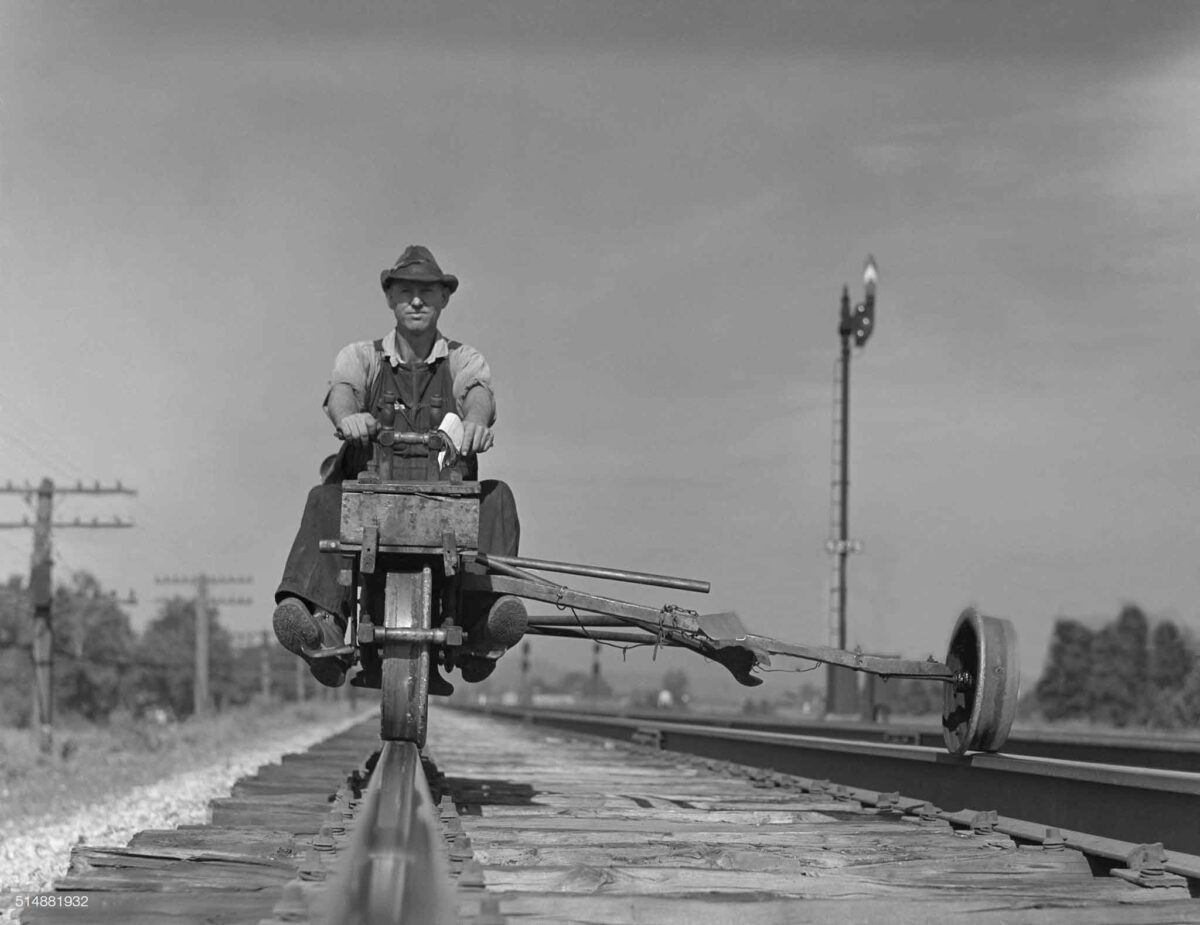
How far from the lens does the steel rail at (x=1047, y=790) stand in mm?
4442

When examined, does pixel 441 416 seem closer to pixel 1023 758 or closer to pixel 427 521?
pixel 427 521

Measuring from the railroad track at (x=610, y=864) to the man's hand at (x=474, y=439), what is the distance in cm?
115

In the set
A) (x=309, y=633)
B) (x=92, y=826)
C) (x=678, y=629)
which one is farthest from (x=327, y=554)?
(x=92, y=826)

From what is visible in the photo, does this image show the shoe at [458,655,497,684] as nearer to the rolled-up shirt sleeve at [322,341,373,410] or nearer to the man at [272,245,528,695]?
the man at [272,245,528,695]

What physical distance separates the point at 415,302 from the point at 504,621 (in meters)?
1.34

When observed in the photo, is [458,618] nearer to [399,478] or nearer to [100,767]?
[399,478]

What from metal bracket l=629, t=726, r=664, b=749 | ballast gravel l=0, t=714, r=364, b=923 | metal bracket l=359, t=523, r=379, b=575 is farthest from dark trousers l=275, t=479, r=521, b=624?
metal bracket l=629, t=726, r=664, b=749

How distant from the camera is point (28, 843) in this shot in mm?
7660

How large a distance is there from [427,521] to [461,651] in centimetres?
71

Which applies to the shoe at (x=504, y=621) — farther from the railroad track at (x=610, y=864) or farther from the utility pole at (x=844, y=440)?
the utility pole at (x=844, y=440)

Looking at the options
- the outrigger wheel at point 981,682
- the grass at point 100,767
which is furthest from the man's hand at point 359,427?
the grass at point 100,767

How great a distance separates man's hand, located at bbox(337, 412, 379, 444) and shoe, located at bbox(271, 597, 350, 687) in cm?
63

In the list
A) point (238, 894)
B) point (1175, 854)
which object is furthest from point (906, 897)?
point (238, 894)

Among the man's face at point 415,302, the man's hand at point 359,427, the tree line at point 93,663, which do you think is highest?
the man's face at point 415,302
